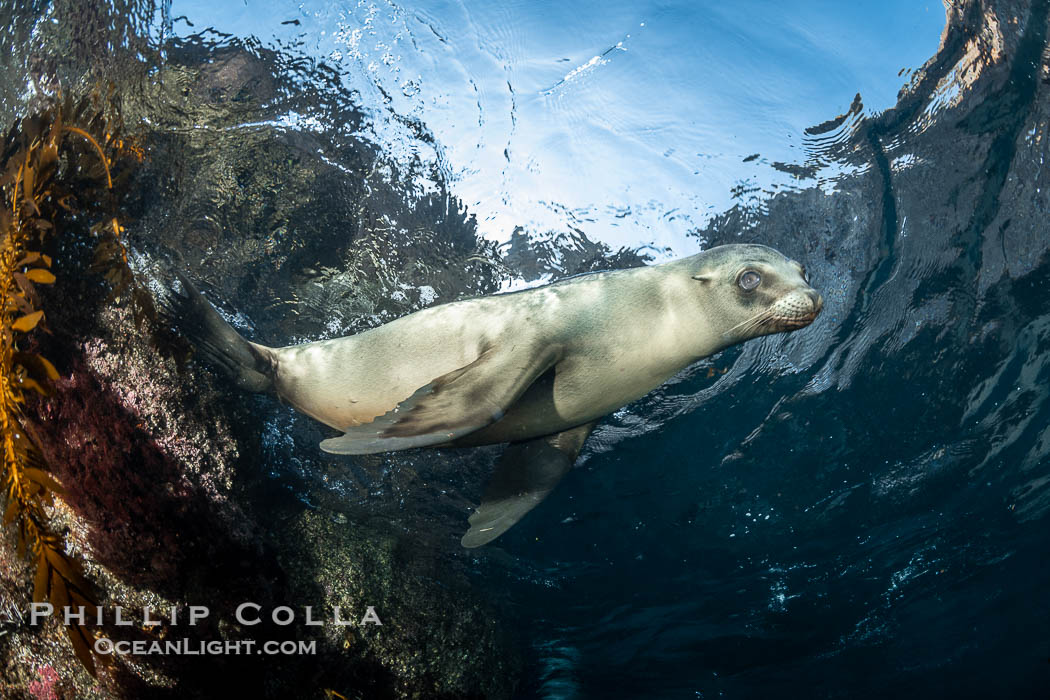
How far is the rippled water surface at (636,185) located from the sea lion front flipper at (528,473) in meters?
1.43

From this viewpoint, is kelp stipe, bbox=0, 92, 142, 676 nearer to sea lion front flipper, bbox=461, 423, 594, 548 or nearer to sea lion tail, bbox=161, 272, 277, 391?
sea lion tail, bbox=161, 272, 277, 391

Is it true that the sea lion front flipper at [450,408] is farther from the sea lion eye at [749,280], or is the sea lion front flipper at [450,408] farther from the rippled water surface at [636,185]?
the rippled water surface at [636,185]

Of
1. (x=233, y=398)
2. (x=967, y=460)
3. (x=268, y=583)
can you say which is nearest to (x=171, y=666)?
(x=268, y=583)

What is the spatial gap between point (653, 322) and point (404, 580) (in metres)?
4.83

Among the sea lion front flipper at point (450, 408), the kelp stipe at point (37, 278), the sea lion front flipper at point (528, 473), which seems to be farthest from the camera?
the sea lion front flipper at point (528, 473)

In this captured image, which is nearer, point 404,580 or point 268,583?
point 268,583

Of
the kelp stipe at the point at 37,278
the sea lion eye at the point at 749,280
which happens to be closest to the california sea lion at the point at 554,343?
the sea lion eye at the point at 749,280

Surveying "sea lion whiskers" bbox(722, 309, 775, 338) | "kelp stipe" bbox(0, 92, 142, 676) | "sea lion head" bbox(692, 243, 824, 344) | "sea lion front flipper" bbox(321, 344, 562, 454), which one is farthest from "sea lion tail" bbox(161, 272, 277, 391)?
"sea lion whiskers" bbox(722, 309, 775, 338)

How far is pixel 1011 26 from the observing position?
13.9ft

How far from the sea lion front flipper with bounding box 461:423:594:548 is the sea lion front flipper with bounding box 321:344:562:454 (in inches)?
45.7

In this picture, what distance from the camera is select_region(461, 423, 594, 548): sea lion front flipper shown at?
3.93 meters

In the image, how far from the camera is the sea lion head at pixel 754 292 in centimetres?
322

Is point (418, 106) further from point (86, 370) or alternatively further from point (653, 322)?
point (86, 370)

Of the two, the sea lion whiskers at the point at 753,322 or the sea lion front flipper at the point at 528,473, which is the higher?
the sea lion whiskers at the point at 753,322
